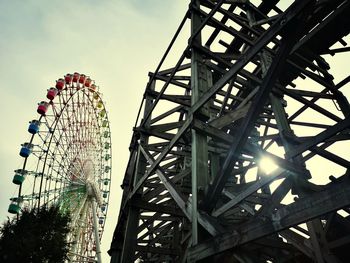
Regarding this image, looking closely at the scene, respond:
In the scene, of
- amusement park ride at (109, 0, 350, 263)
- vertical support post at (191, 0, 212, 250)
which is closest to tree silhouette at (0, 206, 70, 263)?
amusement park ride at (109, 0, 350, 263)

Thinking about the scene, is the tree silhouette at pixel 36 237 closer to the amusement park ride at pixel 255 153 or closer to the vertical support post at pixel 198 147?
the amusement park ride at pixel 255 153

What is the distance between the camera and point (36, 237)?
13.6 m

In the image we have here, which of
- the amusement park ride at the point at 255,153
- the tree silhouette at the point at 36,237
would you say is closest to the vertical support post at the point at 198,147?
the amusement park ride at the point at 255,153

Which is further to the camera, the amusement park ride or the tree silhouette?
the tree silhouette

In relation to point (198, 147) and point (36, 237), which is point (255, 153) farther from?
point (36, 237)

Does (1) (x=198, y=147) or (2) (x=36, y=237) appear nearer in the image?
(1) (x=198, y=147)

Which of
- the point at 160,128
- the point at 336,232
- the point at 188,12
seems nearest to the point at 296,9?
the point at 188,12

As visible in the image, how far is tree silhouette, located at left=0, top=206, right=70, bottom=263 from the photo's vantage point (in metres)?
12.7

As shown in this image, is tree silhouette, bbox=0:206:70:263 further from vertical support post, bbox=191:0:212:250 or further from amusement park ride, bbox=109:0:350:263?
vertical support post, bbox=191:0:212:250

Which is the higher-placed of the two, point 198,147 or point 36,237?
point 36,237

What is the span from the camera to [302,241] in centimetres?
395

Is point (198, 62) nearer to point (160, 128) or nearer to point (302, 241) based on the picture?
point (160, 128)

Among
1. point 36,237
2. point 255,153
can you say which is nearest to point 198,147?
point 255,153

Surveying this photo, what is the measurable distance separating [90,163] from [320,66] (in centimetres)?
1838
